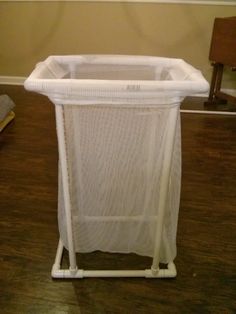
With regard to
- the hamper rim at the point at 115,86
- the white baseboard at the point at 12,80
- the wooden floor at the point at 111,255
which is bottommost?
the wooden floor at the point at 111,255

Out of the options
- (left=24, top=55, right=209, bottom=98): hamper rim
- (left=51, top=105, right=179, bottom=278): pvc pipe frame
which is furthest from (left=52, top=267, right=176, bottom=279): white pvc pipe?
(left=24, top=55, right=209, bottom=98): hamper rim

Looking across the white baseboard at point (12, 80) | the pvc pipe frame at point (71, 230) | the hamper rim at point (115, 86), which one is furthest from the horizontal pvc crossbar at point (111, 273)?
the white baseboard at point (12, 80)

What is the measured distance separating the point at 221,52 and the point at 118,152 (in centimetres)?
225

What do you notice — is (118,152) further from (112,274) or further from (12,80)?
(12,80)

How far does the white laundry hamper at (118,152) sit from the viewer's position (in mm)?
766

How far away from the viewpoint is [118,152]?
91 cm

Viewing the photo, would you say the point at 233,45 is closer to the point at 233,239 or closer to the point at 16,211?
the point at 233,239

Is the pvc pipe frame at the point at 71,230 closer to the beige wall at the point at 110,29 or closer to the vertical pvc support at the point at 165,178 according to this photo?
the vertical pvc support at the point at 165,178

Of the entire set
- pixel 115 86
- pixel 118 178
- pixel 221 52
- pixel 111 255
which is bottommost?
pixel 111 255

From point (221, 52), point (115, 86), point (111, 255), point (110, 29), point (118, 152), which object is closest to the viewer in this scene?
point (115, 86)

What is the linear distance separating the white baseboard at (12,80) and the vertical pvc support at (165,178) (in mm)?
3011

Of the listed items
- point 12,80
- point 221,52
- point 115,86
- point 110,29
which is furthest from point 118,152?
point 12,80

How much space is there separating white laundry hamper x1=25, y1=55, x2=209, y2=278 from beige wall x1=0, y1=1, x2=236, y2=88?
2219mm

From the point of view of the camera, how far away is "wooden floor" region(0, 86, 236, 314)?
1.03 meters
